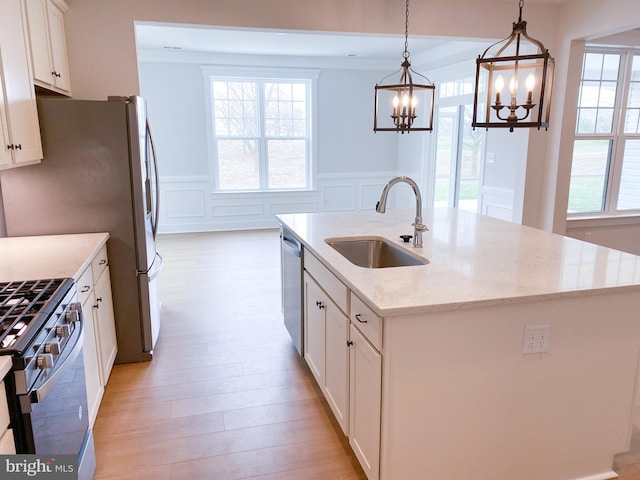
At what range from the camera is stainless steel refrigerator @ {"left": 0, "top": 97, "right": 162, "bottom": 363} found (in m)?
2.72

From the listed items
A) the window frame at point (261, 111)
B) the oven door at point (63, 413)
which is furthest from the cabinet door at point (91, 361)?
the window frame at point (261, 111)

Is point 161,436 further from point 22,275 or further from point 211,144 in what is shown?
point 211,144

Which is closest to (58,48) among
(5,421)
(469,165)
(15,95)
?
(15,95)

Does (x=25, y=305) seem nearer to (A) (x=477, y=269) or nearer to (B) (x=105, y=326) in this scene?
(B) (x=105, y=326)

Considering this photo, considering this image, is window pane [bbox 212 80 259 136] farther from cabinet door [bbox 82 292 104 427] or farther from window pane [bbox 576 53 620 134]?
cabinet door [bbox 82 292 104 427]

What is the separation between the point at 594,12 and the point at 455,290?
3.54m

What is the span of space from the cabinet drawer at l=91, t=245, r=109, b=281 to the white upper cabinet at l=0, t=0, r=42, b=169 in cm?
62

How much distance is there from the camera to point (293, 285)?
301cm

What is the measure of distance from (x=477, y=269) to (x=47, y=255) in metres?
2.12

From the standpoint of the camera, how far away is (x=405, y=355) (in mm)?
1623

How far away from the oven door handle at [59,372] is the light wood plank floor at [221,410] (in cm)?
69

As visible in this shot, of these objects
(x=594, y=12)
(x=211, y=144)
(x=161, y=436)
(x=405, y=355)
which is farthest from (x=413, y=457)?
(x=211, y=144)

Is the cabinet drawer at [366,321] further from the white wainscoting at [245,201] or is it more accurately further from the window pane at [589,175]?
the white wainscoting at [245,201]

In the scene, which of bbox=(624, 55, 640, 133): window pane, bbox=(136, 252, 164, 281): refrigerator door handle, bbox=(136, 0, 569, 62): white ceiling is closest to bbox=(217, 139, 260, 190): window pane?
bbox=(136, 0, 569, 62): white ceiling
